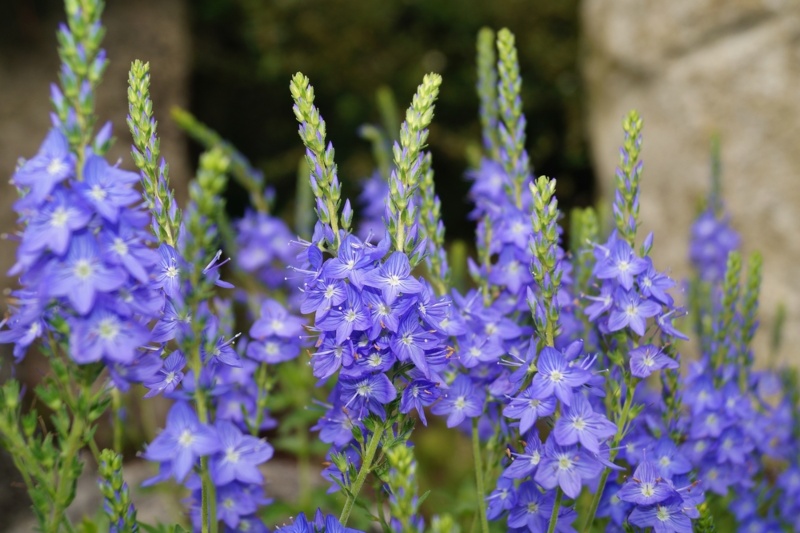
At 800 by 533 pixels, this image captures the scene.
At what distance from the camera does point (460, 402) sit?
2.55 meters

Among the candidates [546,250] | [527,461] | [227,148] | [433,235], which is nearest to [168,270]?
[433,235]

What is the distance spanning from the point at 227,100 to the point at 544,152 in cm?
267

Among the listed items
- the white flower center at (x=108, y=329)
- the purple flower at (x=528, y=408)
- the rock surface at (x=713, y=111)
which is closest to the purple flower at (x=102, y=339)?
the white flower center at (x=108, y=329)

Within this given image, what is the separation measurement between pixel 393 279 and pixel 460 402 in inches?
23.0

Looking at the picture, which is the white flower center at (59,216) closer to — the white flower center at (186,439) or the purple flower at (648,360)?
the white flower center at (186,439)

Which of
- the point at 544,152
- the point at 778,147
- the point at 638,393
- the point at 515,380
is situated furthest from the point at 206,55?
the point at 515,380

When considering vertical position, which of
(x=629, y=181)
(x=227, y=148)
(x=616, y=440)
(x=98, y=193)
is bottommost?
(x=616, y=440)

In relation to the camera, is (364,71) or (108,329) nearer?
(108,329)

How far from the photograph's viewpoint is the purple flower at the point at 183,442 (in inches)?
76.9

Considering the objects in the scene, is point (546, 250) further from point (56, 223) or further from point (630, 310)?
point (56, 223)

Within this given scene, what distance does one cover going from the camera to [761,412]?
3494 millimetres

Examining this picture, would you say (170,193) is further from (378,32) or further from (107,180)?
(378,32)

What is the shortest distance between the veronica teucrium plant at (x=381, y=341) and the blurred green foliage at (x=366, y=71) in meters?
3.60

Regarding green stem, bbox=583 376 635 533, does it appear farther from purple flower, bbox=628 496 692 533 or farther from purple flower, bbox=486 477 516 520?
purple flower, bbox=486 477 516 520
